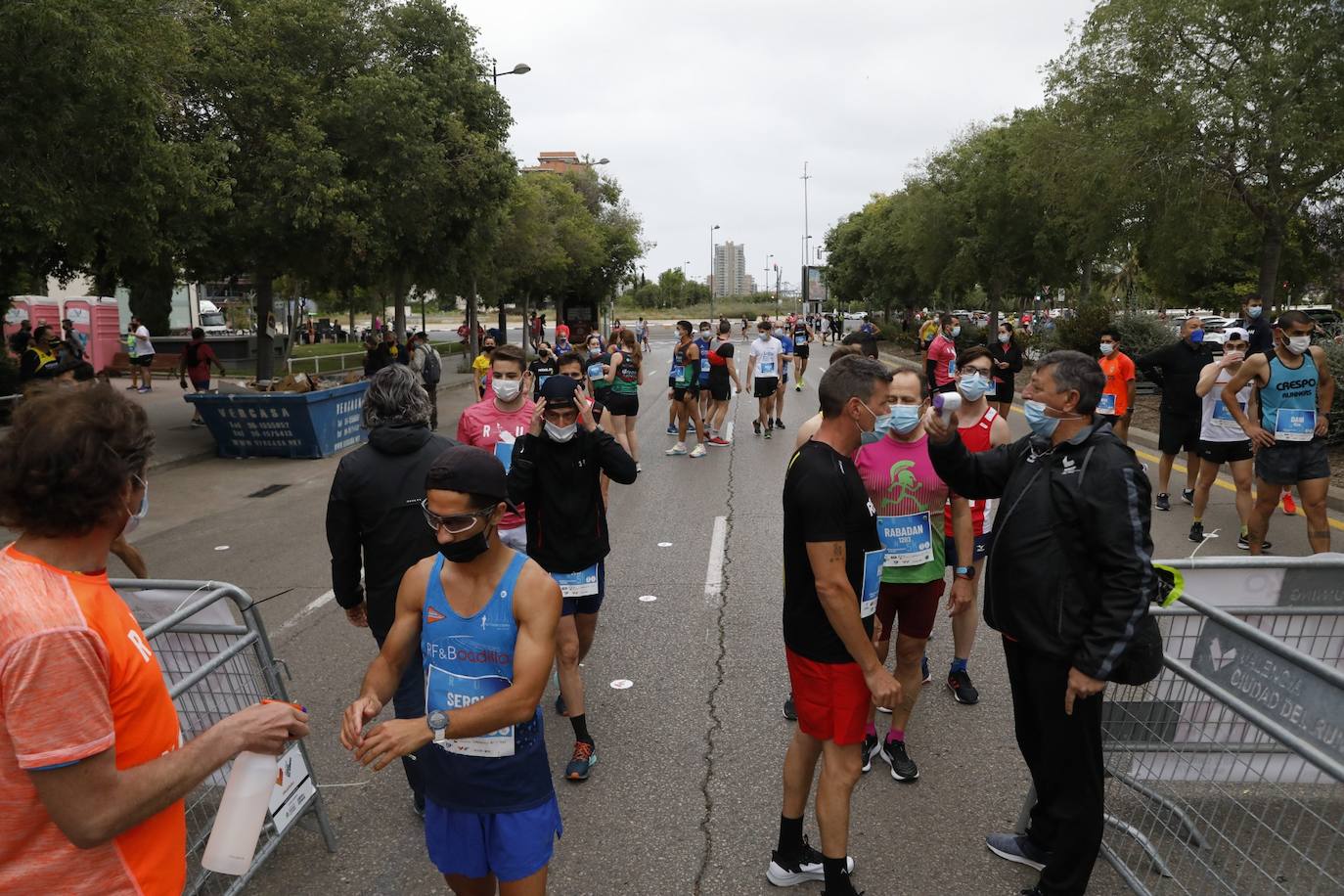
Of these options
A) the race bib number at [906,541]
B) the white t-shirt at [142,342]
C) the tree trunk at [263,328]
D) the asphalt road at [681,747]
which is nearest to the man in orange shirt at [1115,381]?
the asphalt road at [681,747]

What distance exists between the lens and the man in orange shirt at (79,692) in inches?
65.9

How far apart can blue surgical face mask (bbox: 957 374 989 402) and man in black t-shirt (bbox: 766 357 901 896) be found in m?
1.43

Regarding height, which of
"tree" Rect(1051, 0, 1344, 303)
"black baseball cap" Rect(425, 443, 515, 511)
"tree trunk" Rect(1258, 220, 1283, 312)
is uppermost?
"tree" Rect(1051, 0, 1344, 303)

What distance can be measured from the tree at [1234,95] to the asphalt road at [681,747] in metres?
9.95

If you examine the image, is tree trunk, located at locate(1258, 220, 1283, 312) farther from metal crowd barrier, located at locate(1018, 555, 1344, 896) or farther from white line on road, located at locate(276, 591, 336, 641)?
Answer: white line on road, located at locate(276, 591, 336, 641)

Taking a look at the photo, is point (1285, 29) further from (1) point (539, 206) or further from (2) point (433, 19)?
(1) point (539, 206)

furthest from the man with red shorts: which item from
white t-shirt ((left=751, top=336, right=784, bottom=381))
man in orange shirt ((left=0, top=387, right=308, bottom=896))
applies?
white t-shirt ((left=751, top=336, right=784, bottom=381))

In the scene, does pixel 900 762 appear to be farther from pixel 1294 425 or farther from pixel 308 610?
pixel 1294 425

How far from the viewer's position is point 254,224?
14.3m

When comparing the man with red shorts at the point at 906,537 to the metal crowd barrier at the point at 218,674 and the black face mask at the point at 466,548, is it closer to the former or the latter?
the black face mask at the point at 466,548

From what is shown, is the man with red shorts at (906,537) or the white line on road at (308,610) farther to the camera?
the white line on road at (308,610)

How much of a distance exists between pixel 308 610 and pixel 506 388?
2.39m

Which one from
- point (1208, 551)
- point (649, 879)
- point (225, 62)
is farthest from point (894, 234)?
point (649, 879)

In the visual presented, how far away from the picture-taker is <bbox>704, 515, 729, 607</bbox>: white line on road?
6.84m
